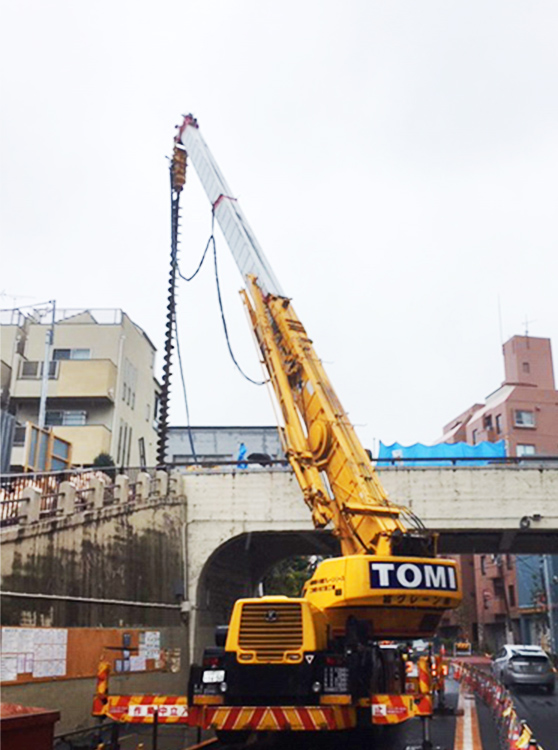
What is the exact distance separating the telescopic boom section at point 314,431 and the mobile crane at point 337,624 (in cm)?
4

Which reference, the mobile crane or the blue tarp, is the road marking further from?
the blue tarp

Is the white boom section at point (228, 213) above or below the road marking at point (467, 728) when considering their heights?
above

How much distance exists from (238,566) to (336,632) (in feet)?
60.8

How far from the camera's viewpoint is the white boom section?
66.8ft

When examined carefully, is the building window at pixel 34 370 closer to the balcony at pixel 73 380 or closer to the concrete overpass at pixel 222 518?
the balcony at pixel 73 380

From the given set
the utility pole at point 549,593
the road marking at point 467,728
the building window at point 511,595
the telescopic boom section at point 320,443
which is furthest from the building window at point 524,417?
the telescopic boom section at point 320,443

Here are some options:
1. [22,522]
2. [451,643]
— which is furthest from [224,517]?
[451,643]

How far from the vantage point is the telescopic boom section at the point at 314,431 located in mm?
15312

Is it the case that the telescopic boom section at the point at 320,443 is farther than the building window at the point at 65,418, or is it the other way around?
the building window at the point at 65,418

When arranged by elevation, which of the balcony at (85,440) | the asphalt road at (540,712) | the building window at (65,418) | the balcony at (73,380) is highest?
the balcony at (73,380)

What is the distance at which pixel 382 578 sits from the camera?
12.8 m

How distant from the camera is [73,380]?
41250mm

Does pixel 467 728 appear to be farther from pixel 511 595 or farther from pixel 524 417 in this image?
pixel 511 595

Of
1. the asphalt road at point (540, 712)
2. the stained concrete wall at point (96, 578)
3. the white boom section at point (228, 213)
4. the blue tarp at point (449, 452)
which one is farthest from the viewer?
the blue tarp at point (449, 452)
